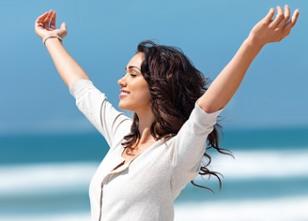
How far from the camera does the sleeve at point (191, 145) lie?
155cm

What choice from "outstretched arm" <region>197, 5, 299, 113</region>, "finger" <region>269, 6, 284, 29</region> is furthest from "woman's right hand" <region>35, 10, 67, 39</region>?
"finger" <region>269, 6, 284, 29</region>

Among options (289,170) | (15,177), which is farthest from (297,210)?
(15,177)

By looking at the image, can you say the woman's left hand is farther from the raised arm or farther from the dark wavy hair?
the raised arm

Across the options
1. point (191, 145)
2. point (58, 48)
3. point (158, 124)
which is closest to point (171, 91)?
point (158, 124)

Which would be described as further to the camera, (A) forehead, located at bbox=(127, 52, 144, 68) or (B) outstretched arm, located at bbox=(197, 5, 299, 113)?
(A) forehead, located at bbox=(127, 52, 144, 68)

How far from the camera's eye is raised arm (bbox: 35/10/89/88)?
200 cm

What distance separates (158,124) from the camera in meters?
1.74

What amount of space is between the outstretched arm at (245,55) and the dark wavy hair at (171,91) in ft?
0.67

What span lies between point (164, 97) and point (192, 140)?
0.63ft

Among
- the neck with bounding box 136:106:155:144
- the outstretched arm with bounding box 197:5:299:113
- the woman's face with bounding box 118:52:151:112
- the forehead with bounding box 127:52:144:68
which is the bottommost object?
the outstretched arm with bounding box 197:5:299:113

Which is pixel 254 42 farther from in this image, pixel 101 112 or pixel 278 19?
pixel 101 112

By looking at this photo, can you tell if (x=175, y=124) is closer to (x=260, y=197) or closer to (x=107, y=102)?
(x=107, y=102)

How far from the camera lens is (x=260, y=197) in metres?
5.20

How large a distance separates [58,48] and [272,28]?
2.45 feet
